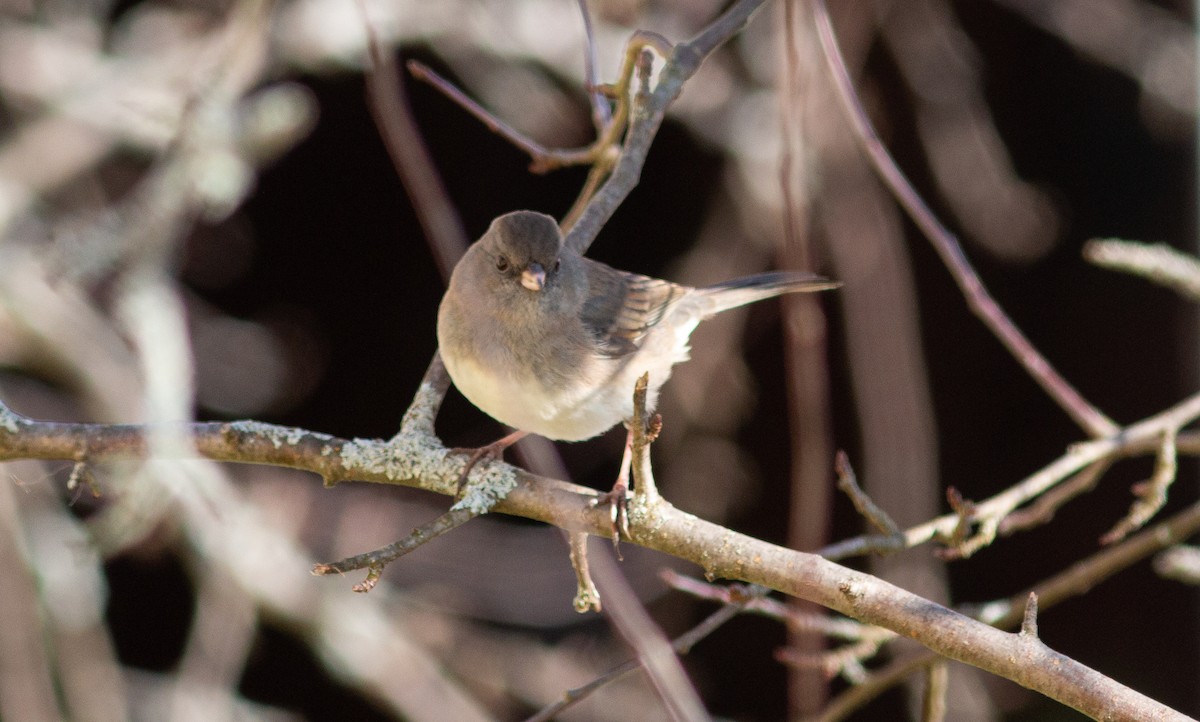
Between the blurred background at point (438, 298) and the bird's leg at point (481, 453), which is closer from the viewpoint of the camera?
the bird's leg at point (481, 453)

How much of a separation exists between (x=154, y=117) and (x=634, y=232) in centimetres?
239

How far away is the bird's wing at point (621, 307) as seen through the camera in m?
2.93

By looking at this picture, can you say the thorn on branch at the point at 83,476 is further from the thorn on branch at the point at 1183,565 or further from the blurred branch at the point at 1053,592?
the thorn on branch at the point at 1183,565

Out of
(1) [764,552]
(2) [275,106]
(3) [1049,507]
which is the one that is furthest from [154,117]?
(3) [1049,507]

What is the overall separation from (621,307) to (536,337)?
0.46 m

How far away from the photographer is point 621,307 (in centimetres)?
309

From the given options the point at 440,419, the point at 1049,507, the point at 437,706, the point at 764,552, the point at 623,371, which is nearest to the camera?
the point at 764,552

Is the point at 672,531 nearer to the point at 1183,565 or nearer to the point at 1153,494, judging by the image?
the point at 1153,494

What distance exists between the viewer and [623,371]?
2.89 meters

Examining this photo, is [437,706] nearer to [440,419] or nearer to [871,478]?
[440,419]

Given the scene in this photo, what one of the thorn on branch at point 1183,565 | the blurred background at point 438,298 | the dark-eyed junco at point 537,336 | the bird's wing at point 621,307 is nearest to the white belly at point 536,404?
the dark-eyed junco at point 537,336

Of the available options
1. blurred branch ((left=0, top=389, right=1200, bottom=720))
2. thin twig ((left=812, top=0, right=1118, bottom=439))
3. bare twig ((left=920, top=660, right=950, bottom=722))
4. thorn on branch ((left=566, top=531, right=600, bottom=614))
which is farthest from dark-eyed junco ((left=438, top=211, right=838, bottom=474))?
bare twig ((left=920, top=660, right=950, bottom=722))

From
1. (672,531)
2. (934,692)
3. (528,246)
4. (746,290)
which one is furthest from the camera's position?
(746,290)

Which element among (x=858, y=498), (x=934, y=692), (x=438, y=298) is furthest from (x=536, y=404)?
(x=438, y=298)
